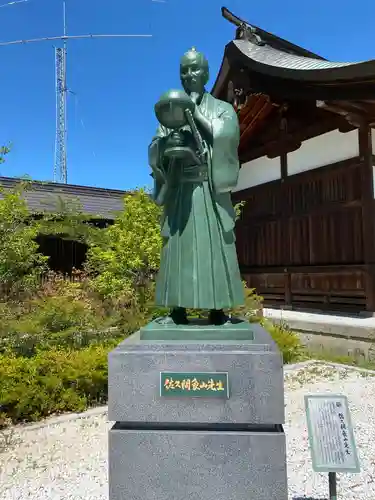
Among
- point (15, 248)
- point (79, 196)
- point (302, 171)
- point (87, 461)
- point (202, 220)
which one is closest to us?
point (202, 220)

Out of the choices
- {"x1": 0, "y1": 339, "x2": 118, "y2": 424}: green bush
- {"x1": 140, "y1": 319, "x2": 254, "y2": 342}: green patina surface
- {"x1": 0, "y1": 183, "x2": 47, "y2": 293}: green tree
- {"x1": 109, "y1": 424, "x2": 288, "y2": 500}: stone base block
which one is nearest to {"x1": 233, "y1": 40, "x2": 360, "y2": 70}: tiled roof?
{"x1": 0, "y1": 183, "x2": 47, "y2": 293}: green tree

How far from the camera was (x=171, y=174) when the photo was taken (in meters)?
2.93

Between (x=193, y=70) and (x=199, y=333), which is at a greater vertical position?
(x=193, y=70)

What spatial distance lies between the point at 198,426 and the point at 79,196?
16.3m

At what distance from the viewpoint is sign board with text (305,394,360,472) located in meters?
2.32

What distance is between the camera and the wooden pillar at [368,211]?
27.8 feet

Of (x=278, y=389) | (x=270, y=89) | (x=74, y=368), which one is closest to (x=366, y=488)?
(x=278, y=389)

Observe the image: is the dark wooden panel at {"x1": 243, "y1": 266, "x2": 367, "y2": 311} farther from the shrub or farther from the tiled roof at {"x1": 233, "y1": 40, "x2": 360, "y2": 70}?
the shrub

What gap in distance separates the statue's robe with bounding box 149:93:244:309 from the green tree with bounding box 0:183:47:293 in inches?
238

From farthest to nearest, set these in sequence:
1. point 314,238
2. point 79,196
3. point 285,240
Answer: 1. point 79,196
2. point 285,240
3. point 314,238

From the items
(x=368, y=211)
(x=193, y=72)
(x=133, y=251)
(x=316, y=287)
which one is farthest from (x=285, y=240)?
(x=193, y=72)

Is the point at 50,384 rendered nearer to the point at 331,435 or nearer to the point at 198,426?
the point at 198,426

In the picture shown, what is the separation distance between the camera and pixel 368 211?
8.55 m

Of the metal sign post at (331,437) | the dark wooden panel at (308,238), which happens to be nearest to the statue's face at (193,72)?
the metal sign post at (331,437)
